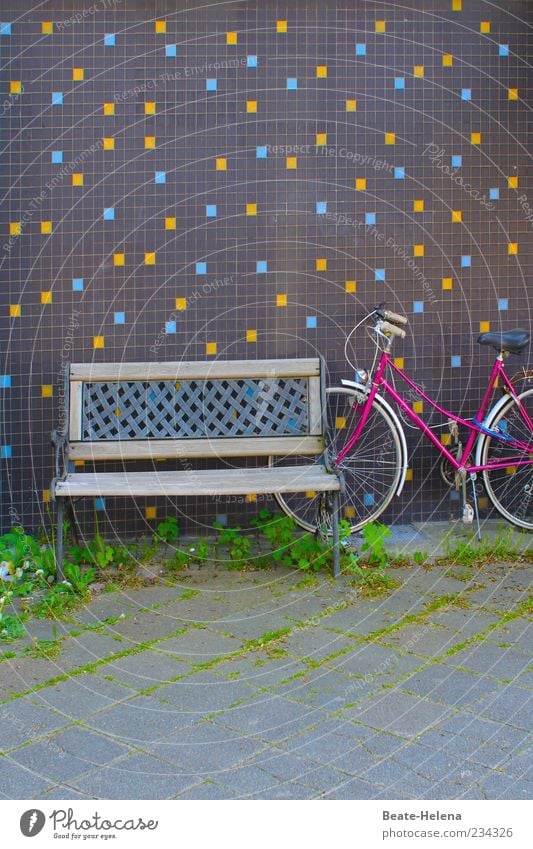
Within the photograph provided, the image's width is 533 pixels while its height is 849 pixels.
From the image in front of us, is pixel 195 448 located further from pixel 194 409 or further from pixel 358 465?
pixel 358 465

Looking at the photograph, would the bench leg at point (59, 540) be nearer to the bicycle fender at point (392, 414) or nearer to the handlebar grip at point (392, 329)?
the bicycle fender at point (392, 414)

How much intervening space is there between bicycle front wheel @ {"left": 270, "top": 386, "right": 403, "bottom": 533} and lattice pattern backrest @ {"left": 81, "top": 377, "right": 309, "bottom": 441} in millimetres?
404

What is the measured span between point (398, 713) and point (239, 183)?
345cm

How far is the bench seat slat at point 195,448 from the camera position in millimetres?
5582

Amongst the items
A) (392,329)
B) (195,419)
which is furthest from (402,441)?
(195,419)

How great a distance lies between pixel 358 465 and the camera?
6352 mm

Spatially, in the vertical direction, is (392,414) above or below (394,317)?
below

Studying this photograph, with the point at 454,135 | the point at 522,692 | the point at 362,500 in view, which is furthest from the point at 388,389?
the point at 522,692

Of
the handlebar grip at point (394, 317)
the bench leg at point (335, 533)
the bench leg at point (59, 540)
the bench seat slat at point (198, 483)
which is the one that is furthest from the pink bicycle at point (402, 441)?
the bench leg at point (59, 540)

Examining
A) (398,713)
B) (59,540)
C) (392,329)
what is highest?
(392,329)

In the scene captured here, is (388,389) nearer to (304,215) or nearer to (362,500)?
(362,500)

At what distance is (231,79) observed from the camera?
6078 mm

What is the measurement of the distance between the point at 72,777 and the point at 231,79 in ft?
13.8

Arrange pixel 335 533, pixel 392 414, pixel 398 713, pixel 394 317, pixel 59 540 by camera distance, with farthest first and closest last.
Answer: pixel 392 414, pixel 394 317, pixel 335 533, pixel 59 540, pixel 398 713
